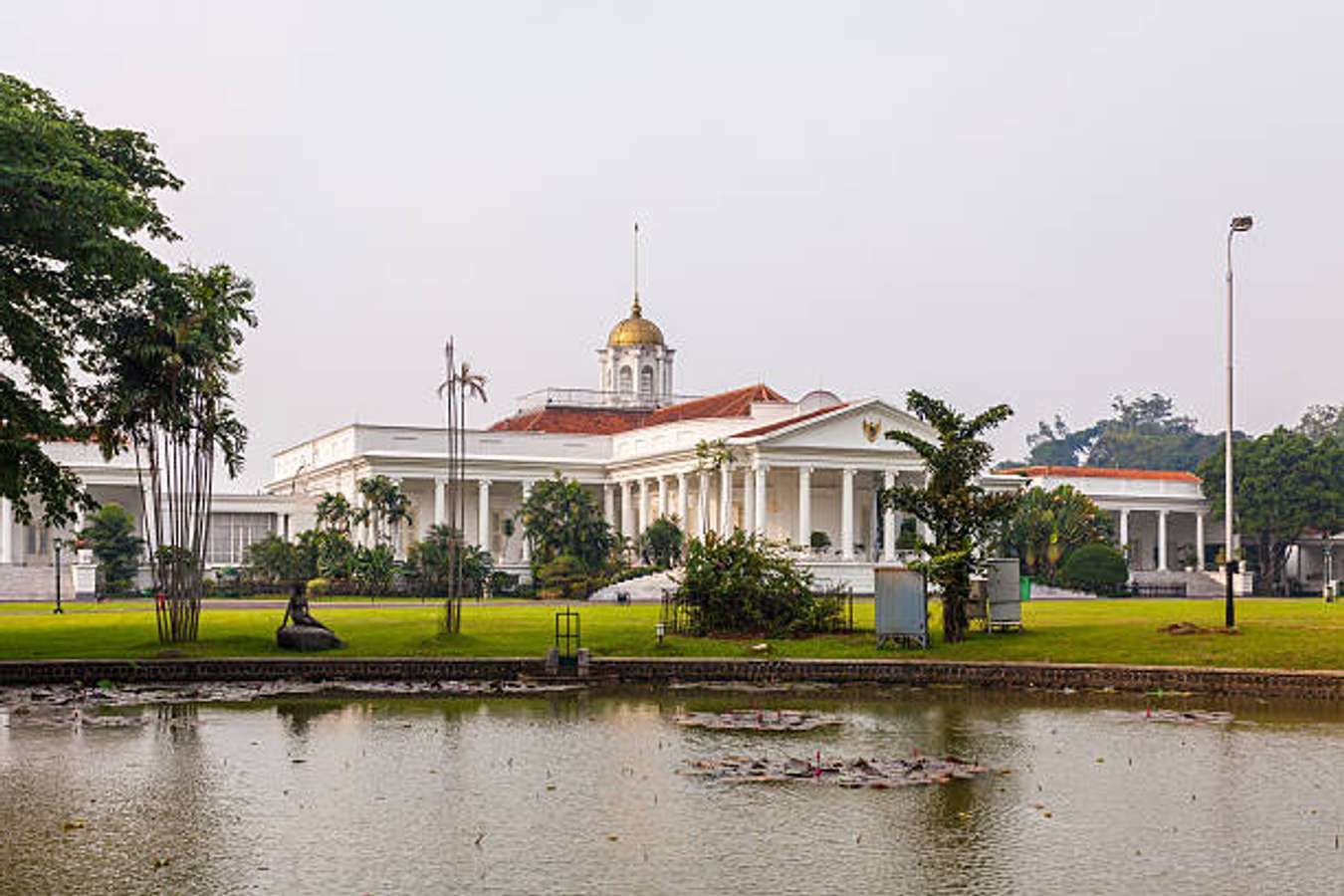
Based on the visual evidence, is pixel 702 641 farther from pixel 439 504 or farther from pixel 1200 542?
pixel 1200 542

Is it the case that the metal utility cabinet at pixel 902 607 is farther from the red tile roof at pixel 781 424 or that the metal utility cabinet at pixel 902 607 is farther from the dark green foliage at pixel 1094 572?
the red tile roof at pixel 781 424

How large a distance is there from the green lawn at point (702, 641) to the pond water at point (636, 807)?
684 centimetres

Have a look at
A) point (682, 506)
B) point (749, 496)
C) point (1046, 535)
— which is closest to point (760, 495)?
point (749, 496)

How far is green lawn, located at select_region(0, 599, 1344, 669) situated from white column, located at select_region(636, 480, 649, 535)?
145 ft

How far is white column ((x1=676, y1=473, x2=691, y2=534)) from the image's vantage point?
260ft

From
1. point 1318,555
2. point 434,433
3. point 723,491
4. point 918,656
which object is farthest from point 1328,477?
point 918,656

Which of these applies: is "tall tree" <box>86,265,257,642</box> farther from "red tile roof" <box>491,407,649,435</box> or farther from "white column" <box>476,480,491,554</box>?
"red tile roof" <box>491,407,649,435</box>

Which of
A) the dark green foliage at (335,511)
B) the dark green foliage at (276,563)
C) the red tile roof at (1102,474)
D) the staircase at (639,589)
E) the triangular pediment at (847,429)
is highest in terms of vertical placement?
the triangular pediment at (847,429)

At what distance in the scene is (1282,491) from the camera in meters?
86.5

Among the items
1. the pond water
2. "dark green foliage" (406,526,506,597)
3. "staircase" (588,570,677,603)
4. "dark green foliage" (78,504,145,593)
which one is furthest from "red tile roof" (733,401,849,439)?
the pond water

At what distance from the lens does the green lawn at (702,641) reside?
28656mm

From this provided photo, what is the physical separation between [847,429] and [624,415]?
81.2ft

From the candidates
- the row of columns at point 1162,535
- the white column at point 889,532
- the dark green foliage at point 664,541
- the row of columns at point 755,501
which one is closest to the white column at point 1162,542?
the row of columns at point 1162,535

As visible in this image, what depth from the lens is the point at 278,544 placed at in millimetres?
71125
